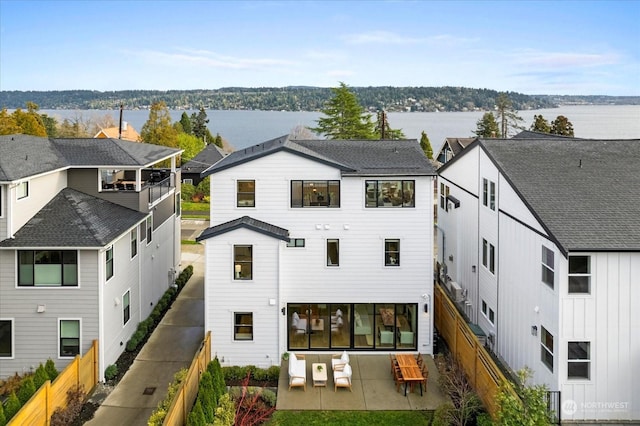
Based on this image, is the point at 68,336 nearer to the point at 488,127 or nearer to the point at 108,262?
the point at 108,262

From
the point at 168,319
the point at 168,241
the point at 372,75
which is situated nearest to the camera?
the point at 168,319

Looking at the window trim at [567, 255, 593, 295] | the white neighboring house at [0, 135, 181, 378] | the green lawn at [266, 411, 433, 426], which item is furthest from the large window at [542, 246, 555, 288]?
the white neighboring house at [0, 135, 181, 378]

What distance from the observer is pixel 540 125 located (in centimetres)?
6038

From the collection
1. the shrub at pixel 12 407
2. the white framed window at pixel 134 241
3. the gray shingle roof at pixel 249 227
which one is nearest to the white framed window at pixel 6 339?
the shrub at pixel 12 407

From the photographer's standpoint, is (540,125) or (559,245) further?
(540,125)

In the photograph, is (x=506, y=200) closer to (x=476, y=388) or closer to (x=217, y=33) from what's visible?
(x=476, y=388)

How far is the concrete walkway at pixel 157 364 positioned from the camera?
13812mm

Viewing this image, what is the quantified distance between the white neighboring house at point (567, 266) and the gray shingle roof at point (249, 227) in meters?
7.44

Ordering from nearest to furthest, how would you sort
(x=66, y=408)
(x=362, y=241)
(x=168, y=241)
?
1. (x=66, y=408)
2. (x=362, y=241)
3. (x=168, y=241)

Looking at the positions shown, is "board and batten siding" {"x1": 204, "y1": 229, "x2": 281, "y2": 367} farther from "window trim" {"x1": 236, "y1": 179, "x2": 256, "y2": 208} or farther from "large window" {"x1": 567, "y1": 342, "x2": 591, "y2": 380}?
"large window" {"x1": 567, "y1": 342, "x2": 591, "y2": 380}

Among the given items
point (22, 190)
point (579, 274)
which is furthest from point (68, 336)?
point (579, 274)

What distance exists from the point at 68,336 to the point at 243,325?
5.44 metres

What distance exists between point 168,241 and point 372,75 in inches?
2841

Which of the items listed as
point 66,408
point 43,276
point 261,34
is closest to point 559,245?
point 66,408
